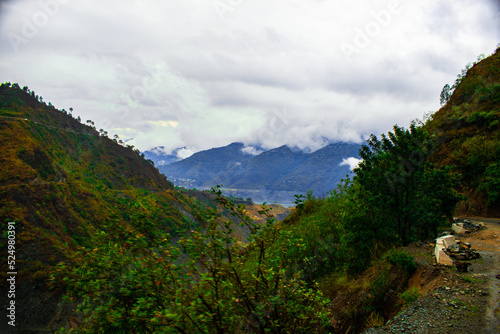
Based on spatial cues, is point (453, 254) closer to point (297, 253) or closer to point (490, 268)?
point (490, 268)

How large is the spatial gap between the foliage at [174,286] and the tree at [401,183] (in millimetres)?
7380

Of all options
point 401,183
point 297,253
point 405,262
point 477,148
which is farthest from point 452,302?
point 477,148

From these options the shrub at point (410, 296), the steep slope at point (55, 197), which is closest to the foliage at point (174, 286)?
the steep slope at point (55, 197)

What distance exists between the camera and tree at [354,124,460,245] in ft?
34.1

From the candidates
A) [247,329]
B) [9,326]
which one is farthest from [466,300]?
[9,326]

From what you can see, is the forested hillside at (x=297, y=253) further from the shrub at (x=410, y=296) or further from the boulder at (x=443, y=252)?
the boulder at (x=443, y=252)

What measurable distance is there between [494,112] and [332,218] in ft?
80.5

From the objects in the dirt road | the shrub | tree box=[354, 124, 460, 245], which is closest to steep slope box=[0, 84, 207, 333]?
the shrub

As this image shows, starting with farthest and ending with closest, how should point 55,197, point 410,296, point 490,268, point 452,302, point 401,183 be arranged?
point 55,197 → point 401,183 → point 490,268 → point 410,296 → point 452,302

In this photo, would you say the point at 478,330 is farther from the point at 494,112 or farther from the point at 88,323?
the point at 494,112

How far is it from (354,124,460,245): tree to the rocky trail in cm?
224

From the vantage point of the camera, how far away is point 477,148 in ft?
77.8

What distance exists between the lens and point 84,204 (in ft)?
255

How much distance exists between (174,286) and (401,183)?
388 inches
